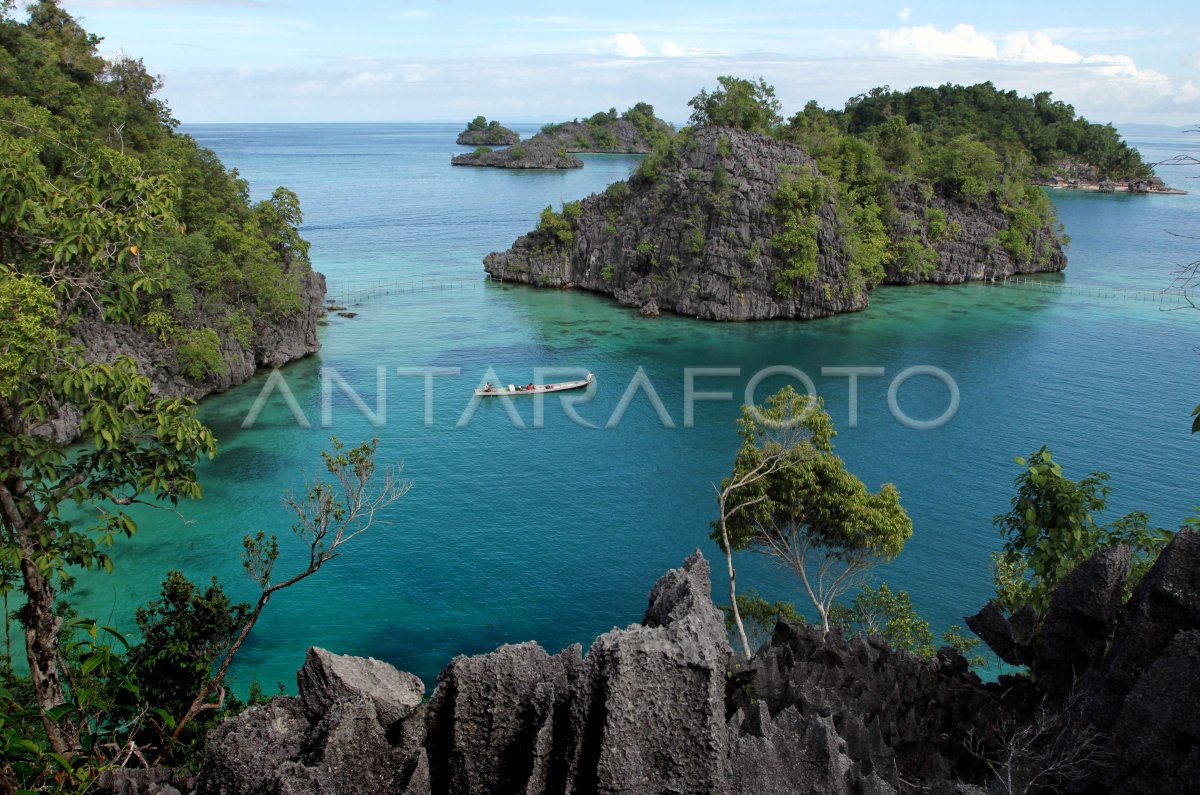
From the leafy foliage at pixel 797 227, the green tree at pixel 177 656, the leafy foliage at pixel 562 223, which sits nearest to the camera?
the green tree at pixel 177 656

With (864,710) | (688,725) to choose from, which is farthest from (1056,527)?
(688,725)

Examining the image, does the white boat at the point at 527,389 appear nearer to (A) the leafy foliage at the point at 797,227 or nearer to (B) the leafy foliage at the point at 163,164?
(B) the leafy foliage at the point at 163,164

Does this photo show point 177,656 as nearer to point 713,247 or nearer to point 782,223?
point 713,247

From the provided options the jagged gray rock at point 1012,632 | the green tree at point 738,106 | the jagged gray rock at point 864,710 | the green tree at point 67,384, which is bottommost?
the jagged gray rock at point 864,710

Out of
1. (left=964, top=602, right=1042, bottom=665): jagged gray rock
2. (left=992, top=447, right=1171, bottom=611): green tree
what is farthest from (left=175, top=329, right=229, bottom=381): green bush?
(left=964, top=602, right=1042, bottom=665): jagged gray rock

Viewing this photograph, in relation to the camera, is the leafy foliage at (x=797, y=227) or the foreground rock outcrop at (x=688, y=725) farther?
the leafy foliage at (x=797, y=227)

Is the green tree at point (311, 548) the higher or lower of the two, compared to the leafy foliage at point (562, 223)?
lower

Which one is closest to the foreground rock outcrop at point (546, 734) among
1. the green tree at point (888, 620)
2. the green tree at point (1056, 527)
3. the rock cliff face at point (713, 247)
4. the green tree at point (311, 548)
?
the green tree at point (311, 548)
